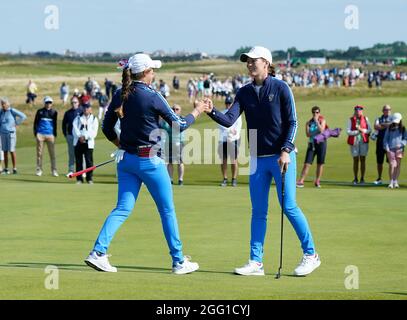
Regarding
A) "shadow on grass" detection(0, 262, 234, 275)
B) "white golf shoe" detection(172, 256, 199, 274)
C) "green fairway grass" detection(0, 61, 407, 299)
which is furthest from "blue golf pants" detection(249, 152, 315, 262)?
"white golf shoe" detection(172, 256, 199, 274)

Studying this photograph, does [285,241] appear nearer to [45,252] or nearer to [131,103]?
[45,252]

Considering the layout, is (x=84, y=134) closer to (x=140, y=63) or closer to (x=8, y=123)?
(x=8, y=123)

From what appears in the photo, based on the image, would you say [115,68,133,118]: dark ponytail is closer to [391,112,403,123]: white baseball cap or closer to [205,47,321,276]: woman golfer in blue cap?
[205,47,321,276]: woman golfer in blue cap

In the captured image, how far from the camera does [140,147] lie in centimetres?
1122

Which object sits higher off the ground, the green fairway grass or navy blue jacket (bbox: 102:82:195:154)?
navy blue jacket (bbox: 102:82:195:154)

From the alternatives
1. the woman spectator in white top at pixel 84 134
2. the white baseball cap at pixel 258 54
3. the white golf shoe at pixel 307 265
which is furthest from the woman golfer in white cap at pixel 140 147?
the woman spectator in white top at pixel 84 134

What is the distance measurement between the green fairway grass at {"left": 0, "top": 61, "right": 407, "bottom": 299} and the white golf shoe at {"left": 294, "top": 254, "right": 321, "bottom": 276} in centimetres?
13

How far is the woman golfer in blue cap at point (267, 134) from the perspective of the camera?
11.4 m

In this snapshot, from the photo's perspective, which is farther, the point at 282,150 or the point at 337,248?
the point at 337,248

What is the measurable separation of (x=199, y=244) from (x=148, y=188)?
9.99 feet

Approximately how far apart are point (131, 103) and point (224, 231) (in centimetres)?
484

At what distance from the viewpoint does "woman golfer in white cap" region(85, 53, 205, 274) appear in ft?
36.6
